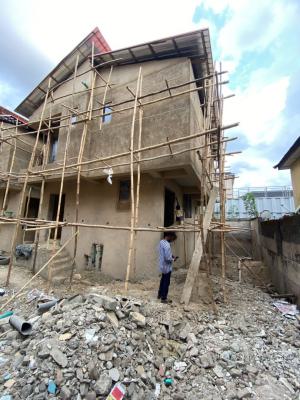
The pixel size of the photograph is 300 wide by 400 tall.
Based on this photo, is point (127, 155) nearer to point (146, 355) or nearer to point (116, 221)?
point (116, 221)

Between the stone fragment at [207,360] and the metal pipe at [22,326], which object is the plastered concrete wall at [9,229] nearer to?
the metal pipe at [22,326]

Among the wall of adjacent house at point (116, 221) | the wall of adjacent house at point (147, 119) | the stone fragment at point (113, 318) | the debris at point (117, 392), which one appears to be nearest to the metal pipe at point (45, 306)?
the stone fragment at point (113, 318)

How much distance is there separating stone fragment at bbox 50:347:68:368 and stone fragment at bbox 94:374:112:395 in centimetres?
55

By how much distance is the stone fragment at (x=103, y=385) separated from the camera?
8.77 ft

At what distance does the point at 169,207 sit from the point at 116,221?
2385 millimetres

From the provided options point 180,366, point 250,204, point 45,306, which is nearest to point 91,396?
point 180,366

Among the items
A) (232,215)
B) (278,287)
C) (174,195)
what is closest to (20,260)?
(174,195)

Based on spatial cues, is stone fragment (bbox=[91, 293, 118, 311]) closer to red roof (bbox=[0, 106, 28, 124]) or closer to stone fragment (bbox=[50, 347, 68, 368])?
stone fragment (bbox=[50, 347, 68, 368])

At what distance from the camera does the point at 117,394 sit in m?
2.68

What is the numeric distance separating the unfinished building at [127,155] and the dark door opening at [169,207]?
0.14ft

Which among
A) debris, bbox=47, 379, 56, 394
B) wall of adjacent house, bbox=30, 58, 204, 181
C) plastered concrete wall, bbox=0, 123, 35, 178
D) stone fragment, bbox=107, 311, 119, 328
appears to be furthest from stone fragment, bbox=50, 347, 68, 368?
plastered concrete wall, bbox=0, 123, 35, 178

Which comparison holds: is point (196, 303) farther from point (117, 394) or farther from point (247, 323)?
point (117, 394)

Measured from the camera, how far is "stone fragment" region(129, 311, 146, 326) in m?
3.92

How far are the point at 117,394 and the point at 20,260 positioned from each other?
347 inches
